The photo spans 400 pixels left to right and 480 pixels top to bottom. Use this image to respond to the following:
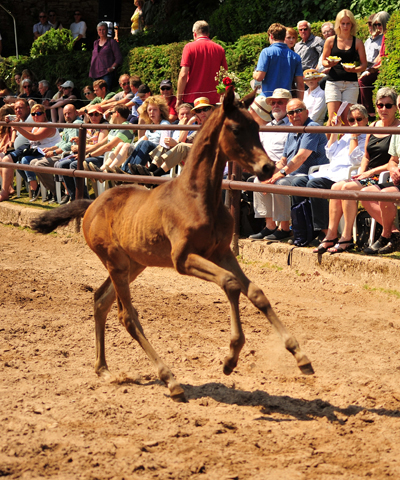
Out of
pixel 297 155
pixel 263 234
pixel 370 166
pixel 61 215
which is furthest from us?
pixel 263 234

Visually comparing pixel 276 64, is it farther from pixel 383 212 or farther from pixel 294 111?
pixel 383 212

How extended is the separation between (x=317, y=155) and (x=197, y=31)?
3.47 metres

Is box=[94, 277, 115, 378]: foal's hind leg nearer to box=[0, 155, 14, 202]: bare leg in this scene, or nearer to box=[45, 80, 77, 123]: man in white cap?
box=[0, 155, 14, 202]: bare leg

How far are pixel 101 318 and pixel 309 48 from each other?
767cm

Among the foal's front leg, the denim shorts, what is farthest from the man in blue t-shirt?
the foal's front leg

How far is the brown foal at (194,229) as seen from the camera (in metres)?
4.23

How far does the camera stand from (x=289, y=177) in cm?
788

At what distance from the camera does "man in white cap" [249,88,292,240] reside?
8.01 meters

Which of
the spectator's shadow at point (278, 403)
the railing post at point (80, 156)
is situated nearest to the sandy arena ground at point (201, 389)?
the spectator's shadow at point (278, 403)

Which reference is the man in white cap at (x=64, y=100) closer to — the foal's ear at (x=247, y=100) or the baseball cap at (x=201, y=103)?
the baseball cap at (x=201, y=103)

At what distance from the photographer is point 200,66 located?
34.5 feet

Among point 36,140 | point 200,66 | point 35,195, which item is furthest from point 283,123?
point 35,195

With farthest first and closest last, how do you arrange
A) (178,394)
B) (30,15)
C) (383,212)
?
(30,15)
(383,212)
(178,394)

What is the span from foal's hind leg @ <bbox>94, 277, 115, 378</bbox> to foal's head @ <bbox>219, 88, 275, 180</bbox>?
1.56 meters
